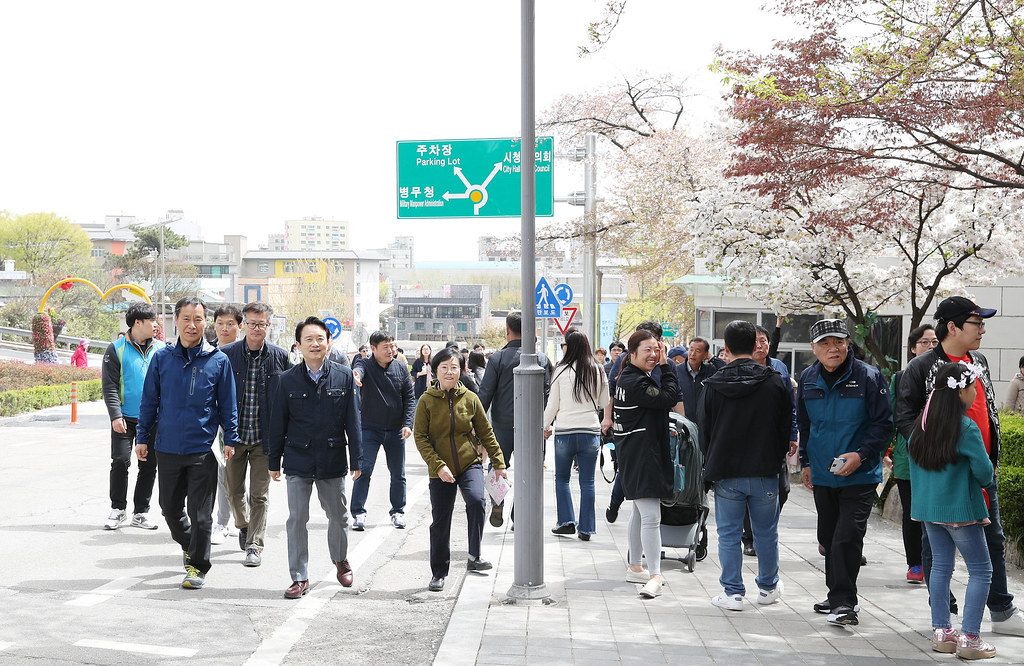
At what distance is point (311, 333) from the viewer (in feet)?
22.6

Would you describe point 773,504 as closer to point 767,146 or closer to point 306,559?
point 306,559

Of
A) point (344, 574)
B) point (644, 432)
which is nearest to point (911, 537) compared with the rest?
point (644, 432)

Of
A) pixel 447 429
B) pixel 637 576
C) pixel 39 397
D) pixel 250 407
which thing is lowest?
pixel 39 397

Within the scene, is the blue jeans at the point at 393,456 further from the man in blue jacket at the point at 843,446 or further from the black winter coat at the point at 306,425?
the man in blue jacket at the point at 843,446

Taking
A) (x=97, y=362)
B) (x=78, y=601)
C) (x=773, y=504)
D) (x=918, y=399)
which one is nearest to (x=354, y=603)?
(x=78, y=601)

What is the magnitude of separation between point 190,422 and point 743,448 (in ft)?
12.4

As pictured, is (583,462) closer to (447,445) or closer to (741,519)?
(447,445)

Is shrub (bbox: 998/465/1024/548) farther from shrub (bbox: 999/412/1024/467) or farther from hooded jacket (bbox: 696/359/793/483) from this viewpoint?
hooded jacket (bbox: 696/359/793/483)

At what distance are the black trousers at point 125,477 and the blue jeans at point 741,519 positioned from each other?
522 cm

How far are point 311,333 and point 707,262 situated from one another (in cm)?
1097

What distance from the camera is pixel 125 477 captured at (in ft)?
30.2

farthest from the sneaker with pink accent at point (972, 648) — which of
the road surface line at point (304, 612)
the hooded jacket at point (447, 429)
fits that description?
the road surface line at point (304, 612)

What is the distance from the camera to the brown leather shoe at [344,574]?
688cm

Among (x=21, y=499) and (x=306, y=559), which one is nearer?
(x=306, y=559)
